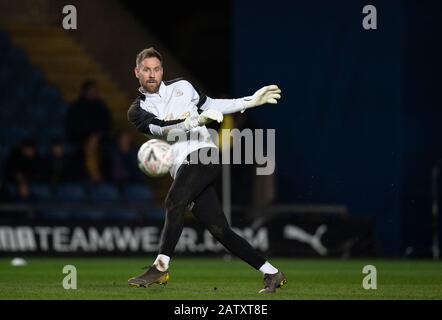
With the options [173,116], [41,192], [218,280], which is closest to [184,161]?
[173,116]

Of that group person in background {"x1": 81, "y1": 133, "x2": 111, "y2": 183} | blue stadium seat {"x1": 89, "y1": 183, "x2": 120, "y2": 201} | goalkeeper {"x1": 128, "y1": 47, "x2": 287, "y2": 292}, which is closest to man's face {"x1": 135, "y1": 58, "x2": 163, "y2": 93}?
goalkeeper {"x1": 128, "y1": 47, "x2": 287, "y2": 292}

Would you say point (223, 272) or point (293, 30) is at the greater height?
point (293, 30)

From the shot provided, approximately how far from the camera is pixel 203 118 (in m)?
10.0

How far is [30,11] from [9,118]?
6.63ft

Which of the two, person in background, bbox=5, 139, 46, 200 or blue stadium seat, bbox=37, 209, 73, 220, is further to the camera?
person in background, bbox=5, 139, 46, 200

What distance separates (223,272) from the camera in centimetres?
1411

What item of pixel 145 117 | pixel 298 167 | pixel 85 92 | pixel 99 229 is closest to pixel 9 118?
pixel 85 92

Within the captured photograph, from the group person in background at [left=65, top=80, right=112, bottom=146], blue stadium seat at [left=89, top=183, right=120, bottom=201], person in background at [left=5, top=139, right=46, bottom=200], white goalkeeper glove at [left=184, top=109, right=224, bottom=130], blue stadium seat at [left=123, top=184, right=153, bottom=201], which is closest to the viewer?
white goalkeeper glove at [left=184, top=109, right=224, bottom=130]

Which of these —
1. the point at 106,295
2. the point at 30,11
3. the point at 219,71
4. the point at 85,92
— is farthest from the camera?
the point at 219,71

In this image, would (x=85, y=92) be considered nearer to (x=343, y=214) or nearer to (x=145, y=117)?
(x=343, y=214)

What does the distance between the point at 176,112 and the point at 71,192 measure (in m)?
9.41

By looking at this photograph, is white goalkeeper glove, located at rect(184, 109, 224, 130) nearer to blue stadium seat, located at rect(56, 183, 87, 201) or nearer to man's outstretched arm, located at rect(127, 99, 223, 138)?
man's outstretched arm, located at rect(127, 99, 223, 138)

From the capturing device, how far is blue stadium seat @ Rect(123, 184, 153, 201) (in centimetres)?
1961

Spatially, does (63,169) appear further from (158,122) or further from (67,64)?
(158,122)
